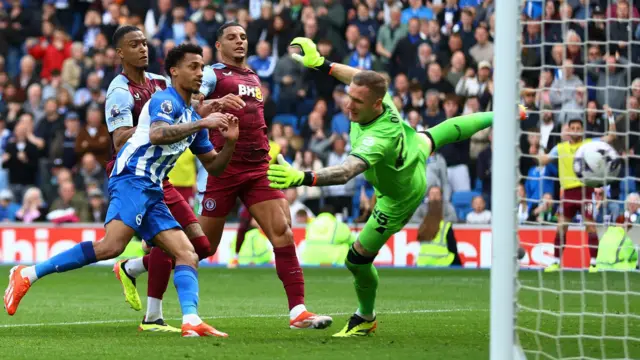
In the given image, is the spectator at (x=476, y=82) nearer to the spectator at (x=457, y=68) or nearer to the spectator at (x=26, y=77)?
the spectator at (x=457, y=68)

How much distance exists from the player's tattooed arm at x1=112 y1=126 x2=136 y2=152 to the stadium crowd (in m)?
8.13

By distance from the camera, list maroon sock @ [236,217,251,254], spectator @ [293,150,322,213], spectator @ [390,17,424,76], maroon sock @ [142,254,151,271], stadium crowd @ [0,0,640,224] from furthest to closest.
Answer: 1. spectator @ [390,17,424,76]
2. spectator @ [293,150,322,213]
3. stadium crowd @ [0,0,640,224]
4. maroon sock @ [236,217,251,254]
5. maroon sock @ [142,254,151,271]

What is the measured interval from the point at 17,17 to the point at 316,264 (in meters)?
8.72

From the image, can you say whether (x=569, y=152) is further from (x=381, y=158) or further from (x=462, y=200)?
(x=462, y=200)

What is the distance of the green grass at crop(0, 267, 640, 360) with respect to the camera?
7.47m

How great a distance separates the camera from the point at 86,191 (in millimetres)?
19734

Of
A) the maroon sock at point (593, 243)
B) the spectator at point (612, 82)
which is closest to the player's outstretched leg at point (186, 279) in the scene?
the spectator at point (612, 82)

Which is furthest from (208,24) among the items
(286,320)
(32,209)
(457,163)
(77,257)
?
(77,257)

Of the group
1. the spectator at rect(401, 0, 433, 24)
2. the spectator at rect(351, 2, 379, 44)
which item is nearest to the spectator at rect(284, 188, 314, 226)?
the spectator at rect(351, 2, 379, 44)

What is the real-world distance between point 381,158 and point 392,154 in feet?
0.98

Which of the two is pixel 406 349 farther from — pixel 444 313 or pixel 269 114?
pixel 269 114

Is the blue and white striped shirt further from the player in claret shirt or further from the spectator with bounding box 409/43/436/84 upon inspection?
the spectator with bounding box 409/43/436/84

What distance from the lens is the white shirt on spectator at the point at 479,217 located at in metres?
17.6

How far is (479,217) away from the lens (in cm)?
1767
